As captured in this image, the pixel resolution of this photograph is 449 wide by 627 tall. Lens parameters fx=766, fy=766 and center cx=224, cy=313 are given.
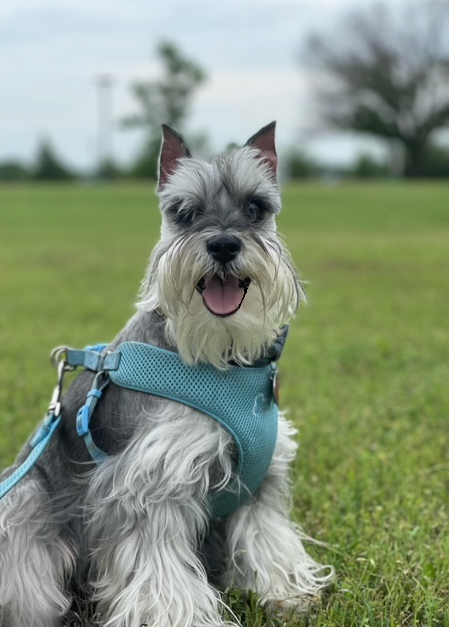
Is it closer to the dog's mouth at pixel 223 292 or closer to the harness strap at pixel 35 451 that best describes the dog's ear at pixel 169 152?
the dog's mouth at pixel 223 292

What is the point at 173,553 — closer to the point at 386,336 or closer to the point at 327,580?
the point at 327,580

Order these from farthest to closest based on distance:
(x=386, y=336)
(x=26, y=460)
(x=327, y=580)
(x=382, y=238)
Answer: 1. (x=382, y=238)
2. (x=386, y=336)
3. (x=327, y=580)
4. (x=26, y=460)

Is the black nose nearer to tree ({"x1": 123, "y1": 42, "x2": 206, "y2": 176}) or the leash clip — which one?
the leash clip

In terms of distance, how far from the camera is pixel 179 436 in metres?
3.11

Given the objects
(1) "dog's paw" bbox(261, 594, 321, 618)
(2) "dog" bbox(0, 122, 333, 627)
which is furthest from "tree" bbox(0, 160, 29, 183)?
(1) "dog's paw" bbox(261, 594, 321, 618)

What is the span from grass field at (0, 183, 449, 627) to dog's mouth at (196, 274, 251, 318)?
140 centimetres

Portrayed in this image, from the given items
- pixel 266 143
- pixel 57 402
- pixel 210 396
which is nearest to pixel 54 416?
pixel 57 402

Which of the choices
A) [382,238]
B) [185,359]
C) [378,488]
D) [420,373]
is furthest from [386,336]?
[382,238]

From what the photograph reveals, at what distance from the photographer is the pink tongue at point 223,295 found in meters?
3.00

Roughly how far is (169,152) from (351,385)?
4.02 meters

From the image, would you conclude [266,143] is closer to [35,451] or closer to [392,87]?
[35,451]

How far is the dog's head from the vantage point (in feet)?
9.73

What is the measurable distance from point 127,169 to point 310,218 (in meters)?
40.9

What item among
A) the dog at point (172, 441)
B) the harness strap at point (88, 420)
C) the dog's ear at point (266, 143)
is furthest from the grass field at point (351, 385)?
the dog's ear at point (266, 143)
